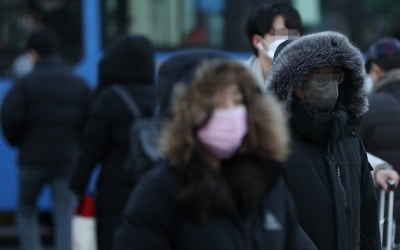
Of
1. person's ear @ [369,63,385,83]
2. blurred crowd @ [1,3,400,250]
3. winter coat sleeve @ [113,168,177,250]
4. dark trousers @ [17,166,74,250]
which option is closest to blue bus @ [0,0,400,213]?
dark trousers @ [17,166,74,250]

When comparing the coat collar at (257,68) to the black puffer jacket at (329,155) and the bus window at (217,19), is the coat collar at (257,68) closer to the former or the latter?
Answer: the black puffer jacket at (329,155)

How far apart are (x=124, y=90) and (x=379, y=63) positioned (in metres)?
1.41

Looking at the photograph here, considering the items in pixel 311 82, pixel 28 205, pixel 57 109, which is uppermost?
pixel 311 82

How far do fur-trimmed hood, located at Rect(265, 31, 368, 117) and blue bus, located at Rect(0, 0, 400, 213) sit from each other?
6250 millimetres

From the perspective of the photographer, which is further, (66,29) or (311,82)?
(66,29)

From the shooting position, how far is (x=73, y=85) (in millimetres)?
8297

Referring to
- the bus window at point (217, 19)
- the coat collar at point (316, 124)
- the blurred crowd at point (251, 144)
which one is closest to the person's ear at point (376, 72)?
the blurred crowd at point (251, 144)

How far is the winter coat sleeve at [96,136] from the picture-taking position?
5953 mm

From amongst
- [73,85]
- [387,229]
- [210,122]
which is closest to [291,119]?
[210,122]

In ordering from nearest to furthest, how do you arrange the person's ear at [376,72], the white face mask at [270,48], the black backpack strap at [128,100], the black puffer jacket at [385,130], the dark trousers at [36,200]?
the white face mask at [270,48] → the black puffer jacket at [385,130] → the person's ear at [376,72] → the black backpack strap at [128,100] → the dark trousers at [36,200]

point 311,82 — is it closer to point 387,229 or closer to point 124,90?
point 387,229

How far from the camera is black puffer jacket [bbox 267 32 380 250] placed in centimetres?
364

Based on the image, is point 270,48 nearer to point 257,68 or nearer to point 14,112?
point 257,68

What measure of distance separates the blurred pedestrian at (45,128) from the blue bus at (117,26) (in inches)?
56.4
